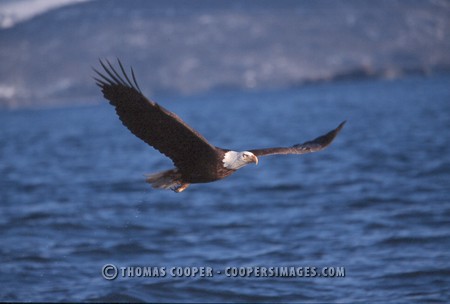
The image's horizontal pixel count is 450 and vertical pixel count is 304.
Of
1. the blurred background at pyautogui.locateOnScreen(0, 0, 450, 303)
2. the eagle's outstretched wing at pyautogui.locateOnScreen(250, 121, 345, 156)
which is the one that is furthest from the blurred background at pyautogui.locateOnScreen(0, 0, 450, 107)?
the eagle's outstretched wing at pyautogui.locateOnScreen(250, 121, 345, 156)

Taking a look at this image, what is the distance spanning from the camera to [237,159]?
793 centimetres

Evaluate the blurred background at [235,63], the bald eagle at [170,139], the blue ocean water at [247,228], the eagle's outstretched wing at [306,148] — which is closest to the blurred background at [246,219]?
the blue ocean water at [247,228]

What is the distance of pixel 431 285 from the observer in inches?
Result: 413

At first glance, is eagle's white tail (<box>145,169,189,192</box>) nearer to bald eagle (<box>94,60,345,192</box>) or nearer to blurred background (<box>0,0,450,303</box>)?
bald eagle (<box>94,60,345,192</box>)

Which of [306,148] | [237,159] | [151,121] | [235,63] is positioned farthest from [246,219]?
[235,63]

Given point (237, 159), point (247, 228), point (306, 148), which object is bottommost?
point (237, 159)

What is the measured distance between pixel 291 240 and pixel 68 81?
164 metres

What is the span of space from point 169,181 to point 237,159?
3.17 feet

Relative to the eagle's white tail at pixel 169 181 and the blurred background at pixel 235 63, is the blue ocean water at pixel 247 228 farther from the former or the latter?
the blurred background at pixel 235 63

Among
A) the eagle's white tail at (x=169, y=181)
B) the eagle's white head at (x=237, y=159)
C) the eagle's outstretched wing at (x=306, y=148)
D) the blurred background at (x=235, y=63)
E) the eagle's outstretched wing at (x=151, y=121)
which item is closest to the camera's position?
the eagle's outstretched wing at (x=151, y=121)

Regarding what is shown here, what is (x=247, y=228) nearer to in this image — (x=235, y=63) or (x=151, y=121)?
(x=151, y=121)

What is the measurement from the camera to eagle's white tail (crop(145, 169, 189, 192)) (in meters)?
8.45

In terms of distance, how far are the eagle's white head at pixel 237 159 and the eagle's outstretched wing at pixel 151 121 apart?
0.54ft

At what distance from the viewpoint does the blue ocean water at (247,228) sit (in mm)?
10906
